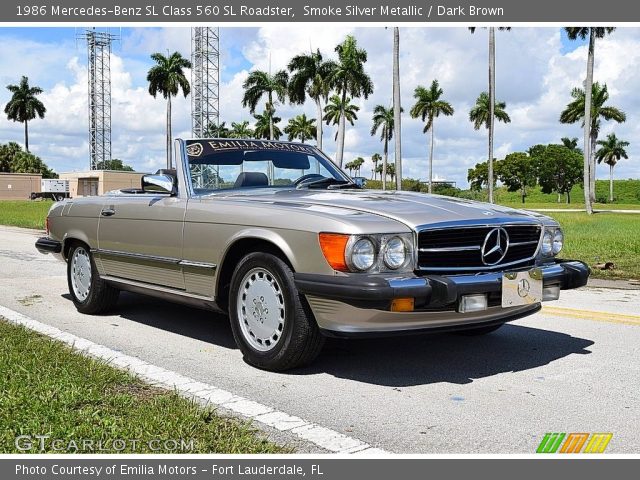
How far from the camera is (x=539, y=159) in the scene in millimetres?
98438

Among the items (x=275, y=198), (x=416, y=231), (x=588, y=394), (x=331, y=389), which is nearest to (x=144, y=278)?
(x=275, y=198)

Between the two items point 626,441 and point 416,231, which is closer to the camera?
point 626,441

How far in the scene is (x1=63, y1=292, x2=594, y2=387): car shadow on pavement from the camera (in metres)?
4.45

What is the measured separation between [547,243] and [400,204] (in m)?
1.24

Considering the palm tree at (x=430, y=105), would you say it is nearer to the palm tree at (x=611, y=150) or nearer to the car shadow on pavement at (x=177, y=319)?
the palm tree at (x=611, y=150)

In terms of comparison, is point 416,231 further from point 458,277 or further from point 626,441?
point 626,441

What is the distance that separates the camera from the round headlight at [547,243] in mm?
4892

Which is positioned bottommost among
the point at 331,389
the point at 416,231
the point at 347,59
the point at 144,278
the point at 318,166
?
the point at 331,389

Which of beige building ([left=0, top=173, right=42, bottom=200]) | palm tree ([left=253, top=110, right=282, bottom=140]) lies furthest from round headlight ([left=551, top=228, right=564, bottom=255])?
beige building ([left=0, top=173, right=42, bottom=200])

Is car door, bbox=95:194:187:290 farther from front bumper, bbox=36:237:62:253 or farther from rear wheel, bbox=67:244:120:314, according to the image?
front bumper, bbox=36:237:62:253

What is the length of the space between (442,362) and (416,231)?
47.3 inches

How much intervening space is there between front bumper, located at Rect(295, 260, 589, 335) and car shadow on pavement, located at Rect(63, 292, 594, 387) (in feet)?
1.48

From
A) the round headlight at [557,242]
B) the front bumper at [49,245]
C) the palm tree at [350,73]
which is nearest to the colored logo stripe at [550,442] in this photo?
the round headlight at [557,242]
